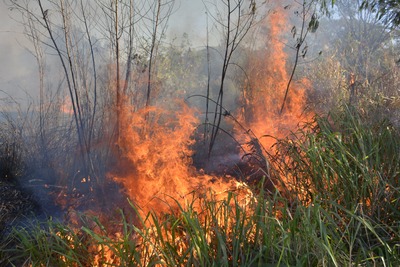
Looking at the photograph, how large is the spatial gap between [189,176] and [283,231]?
4.93 feet

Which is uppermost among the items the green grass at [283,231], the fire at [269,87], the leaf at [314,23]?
the leaf at [314,23]

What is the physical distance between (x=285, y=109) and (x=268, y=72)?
833mm

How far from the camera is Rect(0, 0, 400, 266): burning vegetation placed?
1.85 metres

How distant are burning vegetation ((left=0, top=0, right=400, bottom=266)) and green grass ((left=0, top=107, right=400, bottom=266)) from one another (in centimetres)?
1

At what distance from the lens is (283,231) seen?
1.63m

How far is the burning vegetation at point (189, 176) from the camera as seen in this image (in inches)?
73.0

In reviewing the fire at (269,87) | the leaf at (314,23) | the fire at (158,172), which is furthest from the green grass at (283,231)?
the fire at (269,87)

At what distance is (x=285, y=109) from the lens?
5.55 meters

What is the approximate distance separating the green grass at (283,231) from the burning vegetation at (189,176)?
11mm

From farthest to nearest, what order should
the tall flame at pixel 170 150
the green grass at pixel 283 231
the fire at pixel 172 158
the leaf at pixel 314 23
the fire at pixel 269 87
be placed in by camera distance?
the fire at pixel 269 87 → the leaf at pixel 314 23 → the tall flame at pixel 170 150 → the fire at pixel 172 158 → the green grass at pixel 283 231

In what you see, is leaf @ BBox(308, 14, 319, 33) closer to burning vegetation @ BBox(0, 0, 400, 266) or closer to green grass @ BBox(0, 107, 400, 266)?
burning vegetation @ BBox(0, 0, 400, 266)

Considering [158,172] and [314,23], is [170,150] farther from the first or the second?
[314,23]

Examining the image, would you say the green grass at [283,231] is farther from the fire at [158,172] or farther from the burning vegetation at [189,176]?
the fire at [158,172]

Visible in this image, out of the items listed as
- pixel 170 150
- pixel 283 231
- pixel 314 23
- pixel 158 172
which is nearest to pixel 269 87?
pixel 314 23
